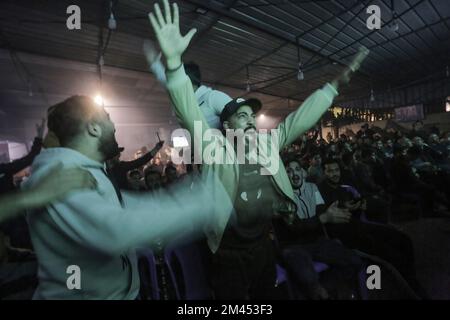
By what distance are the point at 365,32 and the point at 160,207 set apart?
9005mm

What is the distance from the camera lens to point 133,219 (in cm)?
85

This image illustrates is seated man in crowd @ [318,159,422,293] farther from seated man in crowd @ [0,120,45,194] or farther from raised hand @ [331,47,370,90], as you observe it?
seated man in crowd @ [0,120,45,194]

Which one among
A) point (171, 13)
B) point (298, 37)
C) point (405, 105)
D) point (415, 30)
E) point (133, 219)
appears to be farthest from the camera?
point (405, 105)

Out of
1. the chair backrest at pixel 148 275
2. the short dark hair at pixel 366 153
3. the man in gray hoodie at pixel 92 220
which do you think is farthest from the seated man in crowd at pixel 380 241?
the short dark hair at pixel 366 153

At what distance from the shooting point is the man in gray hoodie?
0.85 m

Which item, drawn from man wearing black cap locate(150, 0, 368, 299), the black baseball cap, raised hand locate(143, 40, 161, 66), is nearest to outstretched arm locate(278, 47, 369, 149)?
man wearing black cap locate(150, 0, 368, 299)

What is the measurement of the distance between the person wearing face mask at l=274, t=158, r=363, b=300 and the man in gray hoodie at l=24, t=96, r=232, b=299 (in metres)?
1.34

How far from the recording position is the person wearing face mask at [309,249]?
2141 mm

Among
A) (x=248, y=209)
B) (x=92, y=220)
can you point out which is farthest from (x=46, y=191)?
(x=248, y=209)

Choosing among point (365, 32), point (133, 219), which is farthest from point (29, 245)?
point (365, 32)

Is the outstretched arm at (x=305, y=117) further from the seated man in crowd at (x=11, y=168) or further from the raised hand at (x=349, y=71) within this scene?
the seated man in crowd at (x=11, y=168)

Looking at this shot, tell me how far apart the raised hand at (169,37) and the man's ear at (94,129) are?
0.48m

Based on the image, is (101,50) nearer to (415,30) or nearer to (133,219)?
(133,219)

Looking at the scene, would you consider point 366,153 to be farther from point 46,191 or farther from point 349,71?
point 46,191
